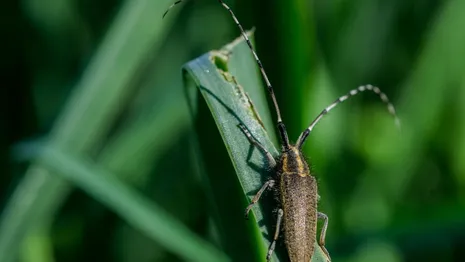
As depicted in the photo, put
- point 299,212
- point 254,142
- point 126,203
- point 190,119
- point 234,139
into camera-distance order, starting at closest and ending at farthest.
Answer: point 234,139
point 254,142
point 299,212
point 190,119
point 126,203

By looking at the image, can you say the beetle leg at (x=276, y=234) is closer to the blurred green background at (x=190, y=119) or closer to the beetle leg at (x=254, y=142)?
the beetle leg at (x=254, y=142)

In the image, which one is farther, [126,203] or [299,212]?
[126,203]

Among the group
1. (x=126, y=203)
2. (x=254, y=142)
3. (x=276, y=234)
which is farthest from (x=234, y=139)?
(x=126, y=203)

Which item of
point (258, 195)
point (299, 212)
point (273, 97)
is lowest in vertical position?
point (299, 212)

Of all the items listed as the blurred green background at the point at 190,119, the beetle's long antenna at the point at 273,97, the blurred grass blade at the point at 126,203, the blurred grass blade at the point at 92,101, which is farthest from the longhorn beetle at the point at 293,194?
the blurred grass blade at the point at 92,101

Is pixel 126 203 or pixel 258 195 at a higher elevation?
pixel 258 195

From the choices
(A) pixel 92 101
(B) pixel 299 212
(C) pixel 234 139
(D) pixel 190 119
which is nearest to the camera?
(C) pixel 234 139

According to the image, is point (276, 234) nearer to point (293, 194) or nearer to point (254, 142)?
point (293, 194)

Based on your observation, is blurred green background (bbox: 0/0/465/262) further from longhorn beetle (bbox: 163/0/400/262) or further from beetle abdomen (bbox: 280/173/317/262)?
beetle abdomen (bbox: 280/173/317/262)
